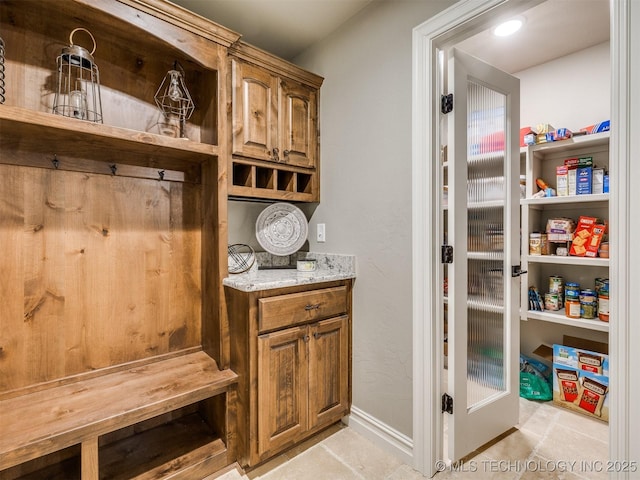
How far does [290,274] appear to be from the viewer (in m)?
1.92

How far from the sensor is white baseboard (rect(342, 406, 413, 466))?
1.68m

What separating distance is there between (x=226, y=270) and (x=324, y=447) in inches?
45.0

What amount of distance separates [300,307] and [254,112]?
46.2 inches

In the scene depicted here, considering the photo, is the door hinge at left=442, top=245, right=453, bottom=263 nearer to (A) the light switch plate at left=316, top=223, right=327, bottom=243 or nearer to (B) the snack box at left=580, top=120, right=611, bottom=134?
(A) the light switch plate at left=316, top=223, right=327, bottom=243

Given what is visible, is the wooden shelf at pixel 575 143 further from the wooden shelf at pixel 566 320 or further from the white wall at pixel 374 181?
the wooden shelf at pixel 566 320

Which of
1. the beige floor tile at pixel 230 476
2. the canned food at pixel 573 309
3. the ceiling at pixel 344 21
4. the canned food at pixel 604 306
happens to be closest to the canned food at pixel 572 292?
the canned food at pixel 573 309

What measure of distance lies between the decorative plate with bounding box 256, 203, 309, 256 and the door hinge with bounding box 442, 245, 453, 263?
0.97 m

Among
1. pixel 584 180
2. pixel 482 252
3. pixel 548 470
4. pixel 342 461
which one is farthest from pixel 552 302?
pixel 342 461

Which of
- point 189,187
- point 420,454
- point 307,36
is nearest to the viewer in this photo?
point 420,454

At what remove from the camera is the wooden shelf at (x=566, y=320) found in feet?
6.76

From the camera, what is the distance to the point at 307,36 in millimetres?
2170

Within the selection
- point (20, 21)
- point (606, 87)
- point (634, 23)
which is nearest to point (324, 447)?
point (634, 23)

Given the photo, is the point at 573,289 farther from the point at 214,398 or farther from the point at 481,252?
the point at 214,398

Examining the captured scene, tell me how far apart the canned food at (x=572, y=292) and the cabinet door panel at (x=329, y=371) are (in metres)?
1.62
